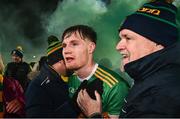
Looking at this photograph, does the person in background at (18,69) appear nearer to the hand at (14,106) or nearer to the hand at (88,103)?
the hand at (14,106)

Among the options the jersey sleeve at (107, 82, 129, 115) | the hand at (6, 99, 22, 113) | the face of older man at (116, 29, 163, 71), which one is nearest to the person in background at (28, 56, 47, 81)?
the hand at (6, 99, 22, 113)

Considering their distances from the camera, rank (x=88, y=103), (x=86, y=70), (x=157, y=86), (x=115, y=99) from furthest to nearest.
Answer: (x=86, y=70) → (x=115, y=99) → (x=88, y=103) → (x=157, y=86)

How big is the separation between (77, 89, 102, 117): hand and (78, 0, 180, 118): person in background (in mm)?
455

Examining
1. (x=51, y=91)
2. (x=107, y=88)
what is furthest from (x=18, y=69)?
(x=107, y=88)

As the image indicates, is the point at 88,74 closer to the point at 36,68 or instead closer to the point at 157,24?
the point at 36,68

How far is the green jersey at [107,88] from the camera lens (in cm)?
178

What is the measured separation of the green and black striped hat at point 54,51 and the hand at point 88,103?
0.84ft

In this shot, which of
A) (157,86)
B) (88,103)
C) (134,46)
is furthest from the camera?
(88,103)

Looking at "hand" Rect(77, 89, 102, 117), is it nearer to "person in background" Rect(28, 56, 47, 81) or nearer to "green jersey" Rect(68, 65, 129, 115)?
"green jersey" Rect(68, 65, 129, 115)

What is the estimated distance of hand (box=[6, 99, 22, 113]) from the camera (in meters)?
2.12

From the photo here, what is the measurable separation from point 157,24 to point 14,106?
1.26 meters

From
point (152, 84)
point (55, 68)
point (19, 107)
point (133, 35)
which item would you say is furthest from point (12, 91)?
point (152, 84)

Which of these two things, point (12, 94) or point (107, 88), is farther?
point (12, 94)

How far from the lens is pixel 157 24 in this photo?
119cm
